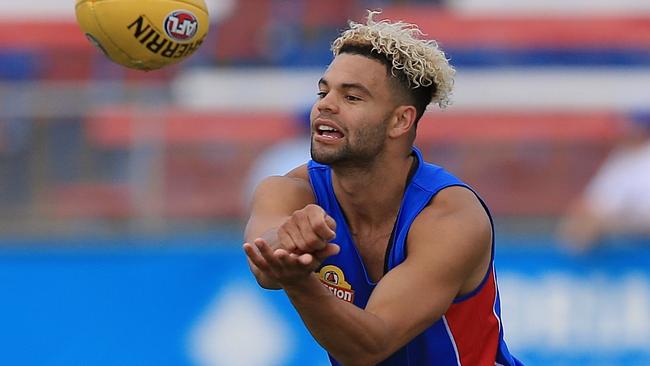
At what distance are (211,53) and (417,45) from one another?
10904 mm

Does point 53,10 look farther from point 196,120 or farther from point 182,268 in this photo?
point 182,268

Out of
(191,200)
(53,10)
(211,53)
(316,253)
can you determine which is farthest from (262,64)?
(316,253)

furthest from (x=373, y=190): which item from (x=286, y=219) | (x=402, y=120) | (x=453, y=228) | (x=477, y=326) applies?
(x=477, y=326)

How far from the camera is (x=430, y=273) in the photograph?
14.4 feet

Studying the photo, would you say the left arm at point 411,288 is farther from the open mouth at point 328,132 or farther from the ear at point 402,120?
the open mouth at point 328,132

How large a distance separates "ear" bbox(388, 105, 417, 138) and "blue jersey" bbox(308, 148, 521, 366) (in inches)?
7.8

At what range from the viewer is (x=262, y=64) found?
14336mm

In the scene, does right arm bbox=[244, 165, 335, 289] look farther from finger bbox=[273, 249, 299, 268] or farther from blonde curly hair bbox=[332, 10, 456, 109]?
blonde curly hair bbox=[332, 10, 456, 109]

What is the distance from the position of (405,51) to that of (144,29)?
1217 mm

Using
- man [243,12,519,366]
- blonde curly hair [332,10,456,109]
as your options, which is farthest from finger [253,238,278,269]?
blonde curly hair [332,10,456,109]

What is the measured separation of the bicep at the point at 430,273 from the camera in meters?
4.27

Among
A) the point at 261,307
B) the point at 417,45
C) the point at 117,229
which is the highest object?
the point at 117,229

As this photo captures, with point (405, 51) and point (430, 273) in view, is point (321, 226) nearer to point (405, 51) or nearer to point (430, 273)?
point (430, 273)

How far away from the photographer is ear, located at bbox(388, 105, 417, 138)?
477 cm
